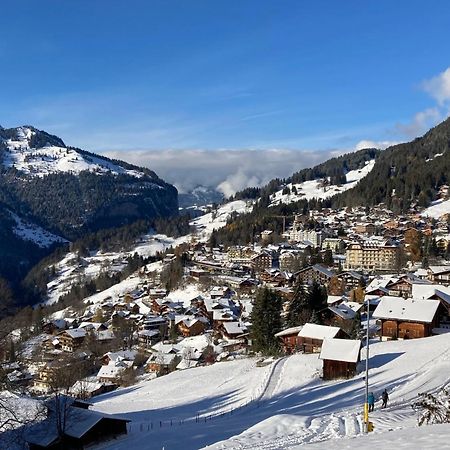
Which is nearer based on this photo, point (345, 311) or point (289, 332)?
point (289, 332)

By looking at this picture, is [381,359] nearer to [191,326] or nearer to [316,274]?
[191,326]

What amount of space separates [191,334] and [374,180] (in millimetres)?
136349

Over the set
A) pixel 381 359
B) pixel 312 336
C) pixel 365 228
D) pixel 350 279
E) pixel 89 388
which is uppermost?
pixel 365 228

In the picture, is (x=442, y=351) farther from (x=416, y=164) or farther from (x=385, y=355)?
(x=416, y=164)

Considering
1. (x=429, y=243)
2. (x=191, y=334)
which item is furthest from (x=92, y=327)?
(x=429, y=243)

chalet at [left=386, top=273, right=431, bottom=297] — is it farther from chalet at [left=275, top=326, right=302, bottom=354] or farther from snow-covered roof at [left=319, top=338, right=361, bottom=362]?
snow-covered roof at [left=319, top=338, right=361, bottom=362]

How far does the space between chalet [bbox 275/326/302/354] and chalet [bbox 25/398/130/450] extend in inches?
837

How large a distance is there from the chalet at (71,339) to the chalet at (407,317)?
49.5 m

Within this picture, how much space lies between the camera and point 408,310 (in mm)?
45438

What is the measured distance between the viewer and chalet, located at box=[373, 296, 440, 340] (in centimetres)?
4450

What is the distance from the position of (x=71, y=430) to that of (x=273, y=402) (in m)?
12.3

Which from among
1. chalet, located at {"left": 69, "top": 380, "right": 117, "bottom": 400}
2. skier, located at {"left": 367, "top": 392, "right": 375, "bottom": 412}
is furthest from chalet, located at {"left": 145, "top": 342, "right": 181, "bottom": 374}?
skier, located at {"left": 367, "top": 392, "right": 375, "bottom": 412}

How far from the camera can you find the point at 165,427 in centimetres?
2786

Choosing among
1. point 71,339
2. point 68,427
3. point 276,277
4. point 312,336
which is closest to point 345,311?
point 312,336
